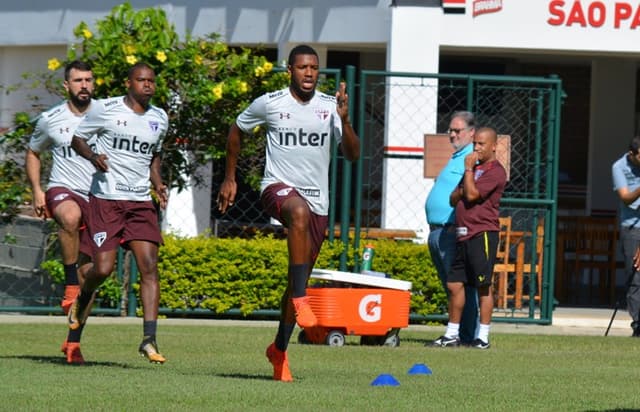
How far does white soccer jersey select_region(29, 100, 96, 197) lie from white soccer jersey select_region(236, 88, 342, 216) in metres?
2.66

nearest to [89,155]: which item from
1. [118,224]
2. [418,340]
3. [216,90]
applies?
[118,224]

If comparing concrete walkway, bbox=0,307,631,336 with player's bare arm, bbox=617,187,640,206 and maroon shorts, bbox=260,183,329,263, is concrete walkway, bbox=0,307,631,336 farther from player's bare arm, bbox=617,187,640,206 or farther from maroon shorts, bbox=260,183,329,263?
maroon shorts, bbox=260,183,329,263

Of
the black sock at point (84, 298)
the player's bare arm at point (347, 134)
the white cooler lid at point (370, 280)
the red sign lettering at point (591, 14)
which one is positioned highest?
the red sign lettering at point (591, 14)

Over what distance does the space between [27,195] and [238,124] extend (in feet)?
21.3

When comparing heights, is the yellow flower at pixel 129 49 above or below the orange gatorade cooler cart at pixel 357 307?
above

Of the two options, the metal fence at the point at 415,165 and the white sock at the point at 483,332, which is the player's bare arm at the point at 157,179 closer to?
the white sock at the point at 483,332

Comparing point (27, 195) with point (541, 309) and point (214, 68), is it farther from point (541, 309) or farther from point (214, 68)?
point (541, 309)

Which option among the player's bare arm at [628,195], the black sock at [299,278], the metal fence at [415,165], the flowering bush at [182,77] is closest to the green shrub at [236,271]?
the metal fence at [415,165]

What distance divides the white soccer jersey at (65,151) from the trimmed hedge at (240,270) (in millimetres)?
4057

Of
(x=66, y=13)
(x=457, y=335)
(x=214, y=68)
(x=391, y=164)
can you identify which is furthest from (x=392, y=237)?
(x=66, y=13)

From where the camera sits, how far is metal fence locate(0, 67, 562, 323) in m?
16.0

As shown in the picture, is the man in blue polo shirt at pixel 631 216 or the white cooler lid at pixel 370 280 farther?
the man in blue polo shirt at pixel 631 216

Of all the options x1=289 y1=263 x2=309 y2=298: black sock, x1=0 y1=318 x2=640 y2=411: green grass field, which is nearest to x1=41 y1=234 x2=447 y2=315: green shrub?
x1=0 y1=318 x2=640 y2=411: green grass field

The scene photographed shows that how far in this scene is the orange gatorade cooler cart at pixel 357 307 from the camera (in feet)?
42.6
